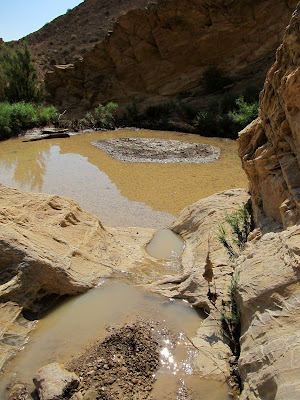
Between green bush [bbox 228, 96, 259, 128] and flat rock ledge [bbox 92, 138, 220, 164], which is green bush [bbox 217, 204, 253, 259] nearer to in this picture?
flat rock ledge [bbox 92, 138, 220, 164]

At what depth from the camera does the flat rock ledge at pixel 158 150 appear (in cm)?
1209

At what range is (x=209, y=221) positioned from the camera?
252 inches

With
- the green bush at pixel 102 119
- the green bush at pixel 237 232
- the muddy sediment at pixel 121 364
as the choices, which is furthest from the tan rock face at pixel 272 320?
the green bush at pixel 102 119

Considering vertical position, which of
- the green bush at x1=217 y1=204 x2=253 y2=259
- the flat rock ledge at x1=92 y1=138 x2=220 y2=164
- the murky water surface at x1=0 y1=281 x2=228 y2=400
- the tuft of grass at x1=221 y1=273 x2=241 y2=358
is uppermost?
the flat rock ledge at x1=92 y1=138 x2=220 y2=164

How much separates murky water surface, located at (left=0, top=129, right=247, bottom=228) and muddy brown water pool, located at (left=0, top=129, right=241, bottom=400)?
23mm

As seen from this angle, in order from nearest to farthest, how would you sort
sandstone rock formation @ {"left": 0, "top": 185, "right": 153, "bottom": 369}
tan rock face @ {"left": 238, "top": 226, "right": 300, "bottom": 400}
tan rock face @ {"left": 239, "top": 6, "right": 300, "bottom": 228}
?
tan rock face @ {"left": 238, "top": 226, "right": 300, "bottom": 400} → sandstone rock formation @ {"left": 0, "top": 185, "right": 153, "bottom": 369} → tan rock face @ {"left": 239, "top": 6, "right": 300, "bottom": 228}

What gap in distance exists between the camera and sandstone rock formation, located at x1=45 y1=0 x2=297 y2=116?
17.9 meters

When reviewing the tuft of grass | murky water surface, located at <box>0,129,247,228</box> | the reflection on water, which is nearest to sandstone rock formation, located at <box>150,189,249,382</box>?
the tuft of grass

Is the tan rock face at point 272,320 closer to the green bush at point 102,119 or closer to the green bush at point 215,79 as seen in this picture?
the green bush at point 102,119

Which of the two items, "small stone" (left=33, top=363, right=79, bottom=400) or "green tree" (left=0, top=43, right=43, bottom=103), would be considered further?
"green tree" (left=0, top=43, right=43, bottom=103)

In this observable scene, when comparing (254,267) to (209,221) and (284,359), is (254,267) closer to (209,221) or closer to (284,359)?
(284,359)

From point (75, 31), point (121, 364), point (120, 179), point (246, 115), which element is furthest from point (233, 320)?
point (75, 31)

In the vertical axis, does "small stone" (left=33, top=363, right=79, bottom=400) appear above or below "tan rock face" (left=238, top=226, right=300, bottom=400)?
below

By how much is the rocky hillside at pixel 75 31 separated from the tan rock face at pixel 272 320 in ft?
95.2
